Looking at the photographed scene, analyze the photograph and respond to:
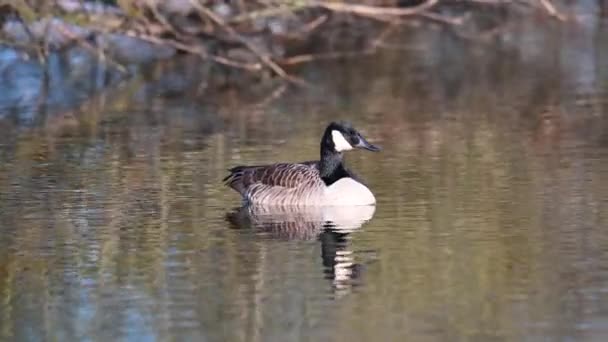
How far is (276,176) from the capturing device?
14.1m

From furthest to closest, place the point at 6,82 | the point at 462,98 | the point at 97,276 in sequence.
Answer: the point at 6,82, the point at 462,98, the point at 97,276

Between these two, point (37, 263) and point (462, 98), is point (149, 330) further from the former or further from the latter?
point (462, 98)

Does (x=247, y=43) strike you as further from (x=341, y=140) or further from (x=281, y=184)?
(x=281, y=184)

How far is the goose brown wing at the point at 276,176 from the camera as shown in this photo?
1397 centimetres

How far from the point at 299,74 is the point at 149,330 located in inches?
Answer: 638

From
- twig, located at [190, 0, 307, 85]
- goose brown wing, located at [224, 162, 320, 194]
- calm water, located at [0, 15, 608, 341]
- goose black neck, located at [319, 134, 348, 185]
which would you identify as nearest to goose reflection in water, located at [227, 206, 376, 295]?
calm water, located at [0, 15, 608, 341]

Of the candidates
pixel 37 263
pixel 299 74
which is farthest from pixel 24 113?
pixel 37 263

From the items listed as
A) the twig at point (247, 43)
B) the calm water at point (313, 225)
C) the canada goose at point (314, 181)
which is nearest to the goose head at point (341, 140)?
the canada goose at point (314, 181)

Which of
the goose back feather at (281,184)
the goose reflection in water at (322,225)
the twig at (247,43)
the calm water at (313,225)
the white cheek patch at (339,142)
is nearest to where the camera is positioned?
the calm water at (313,225)

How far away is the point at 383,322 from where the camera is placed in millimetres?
9453

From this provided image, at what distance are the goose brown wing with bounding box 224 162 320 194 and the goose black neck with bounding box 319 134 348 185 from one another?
0.24 feet

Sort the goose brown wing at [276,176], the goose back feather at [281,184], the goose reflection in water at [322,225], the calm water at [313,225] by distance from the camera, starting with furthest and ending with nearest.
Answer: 1. the goose brown wing at [276,176]
2. the goose back feather at [281,184]
3. the goose reflection in water at [322,225]
4. the calm water at [313,225]

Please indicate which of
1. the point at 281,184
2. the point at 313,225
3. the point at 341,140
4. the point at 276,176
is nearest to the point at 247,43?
the point at 341,140

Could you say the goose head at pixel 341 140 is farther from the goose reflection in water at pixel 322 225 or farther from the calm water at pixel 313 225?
the goose reflection in water at pixel 322 225
